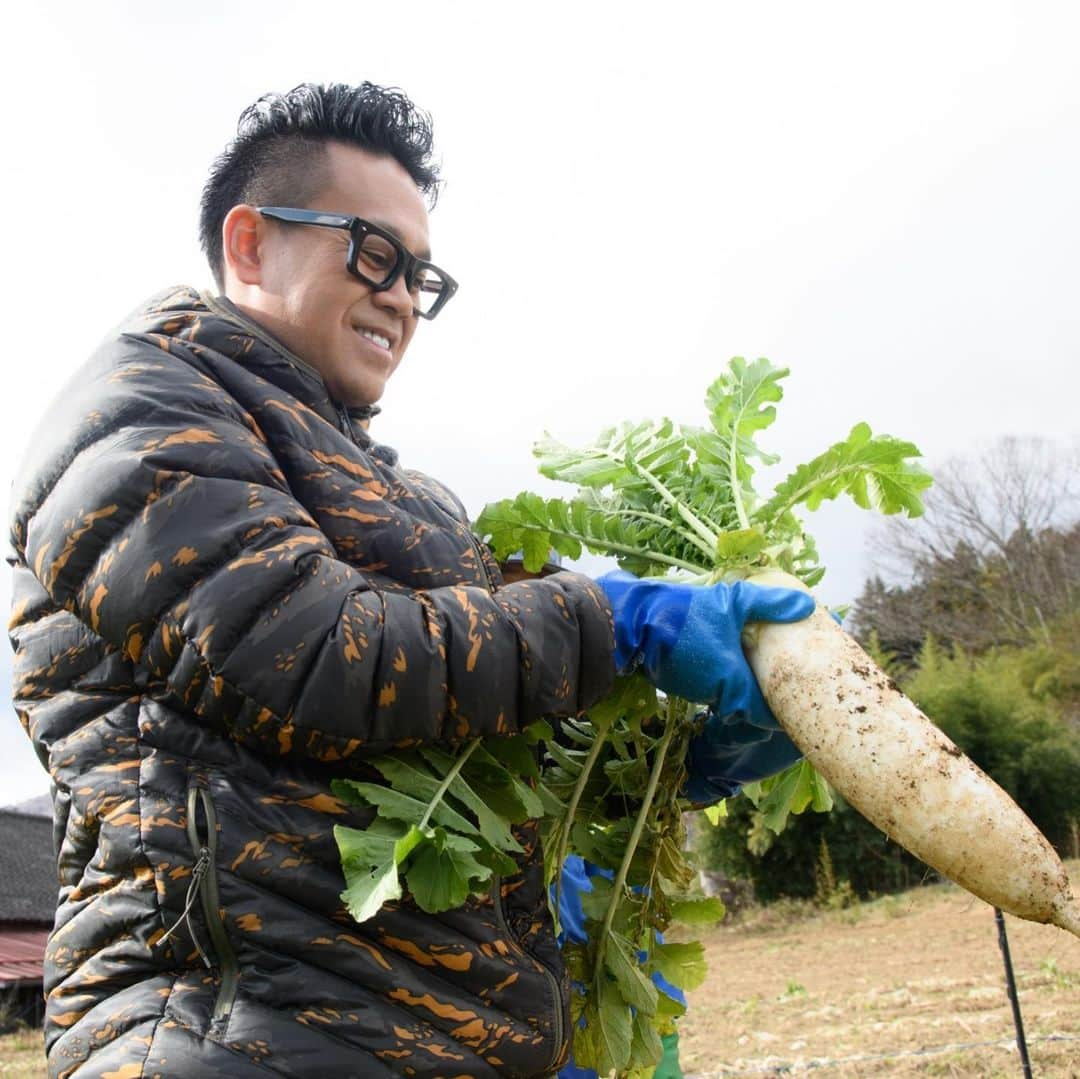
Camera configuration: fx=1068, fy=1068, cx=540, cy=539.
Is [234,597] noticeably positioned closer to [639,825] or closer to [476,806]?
[476,806]

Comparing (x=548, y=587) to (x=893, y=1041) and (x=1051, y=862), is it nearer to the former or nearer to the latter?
(x=1051, y=862)

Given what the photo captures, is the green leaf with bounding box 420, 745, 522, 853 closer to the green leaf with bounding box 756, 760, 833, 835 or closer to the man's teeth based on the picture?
the man's teeth

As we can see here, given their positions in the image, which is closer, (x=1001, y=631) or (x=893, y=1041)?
(x=893, y=1041)

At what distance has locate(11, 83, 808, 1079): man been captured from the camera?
162 cm

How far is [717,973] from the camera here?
14758 millimetres

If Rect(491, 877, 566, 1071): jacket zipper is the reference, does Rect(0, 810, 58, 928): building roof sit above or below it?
below

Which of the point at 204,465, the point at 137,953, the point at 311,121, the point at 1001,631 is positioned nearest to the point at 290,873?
the point at 137,953

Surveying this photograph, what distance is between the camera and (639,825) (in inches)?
106

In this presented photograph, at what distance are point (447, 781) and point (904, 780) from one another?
1225 millimetres

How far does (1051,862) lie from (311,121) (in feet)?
8.21

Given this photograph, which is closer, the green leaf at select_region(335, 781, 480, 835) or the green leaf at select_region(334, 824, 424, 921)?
the green leaf at select_region(334, 824, 424, 921)

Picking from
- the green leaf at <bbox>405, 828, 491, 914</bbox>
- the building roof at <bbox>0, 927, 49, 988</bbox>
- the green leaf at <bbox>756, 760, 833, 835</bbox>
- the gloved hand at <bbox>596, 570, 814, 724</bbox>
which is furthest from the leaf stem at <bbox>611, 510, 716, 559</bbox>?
the building roof at <bbox>0, 927, 49, 988</bbox>

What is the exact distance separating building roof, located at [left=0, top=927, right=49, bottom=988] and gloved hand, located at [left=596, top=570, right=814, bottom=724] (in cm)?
2132

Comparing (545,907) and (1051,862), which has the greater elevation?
(1051,862)
